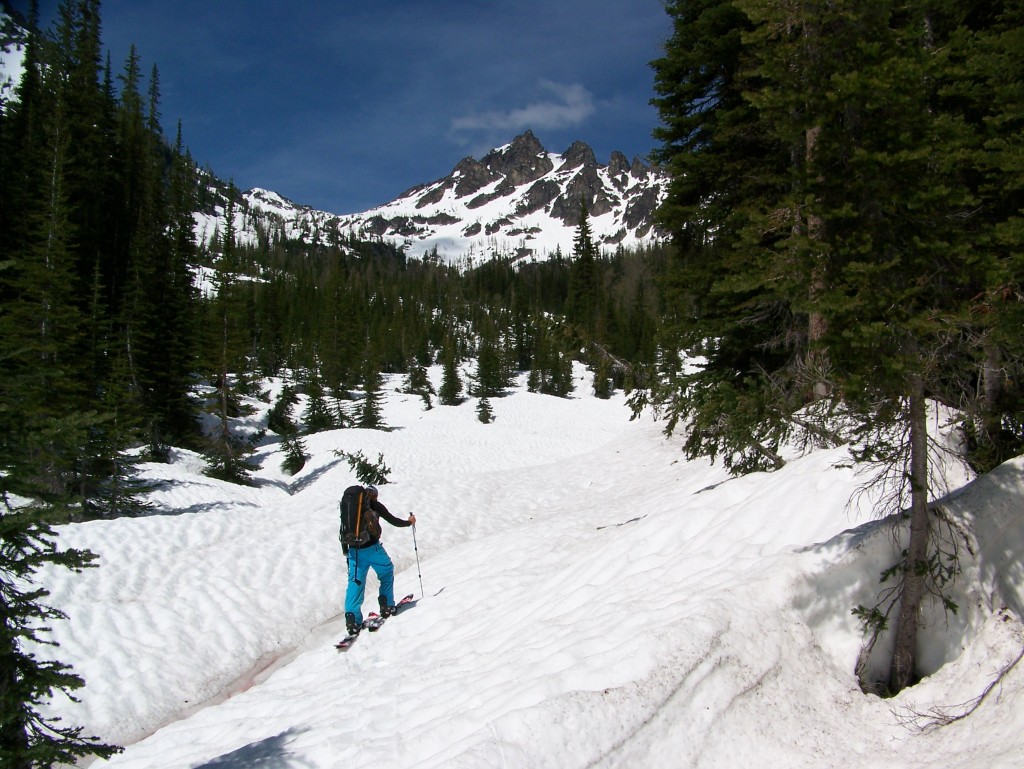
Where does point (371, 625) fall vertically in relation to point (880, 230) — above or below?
below

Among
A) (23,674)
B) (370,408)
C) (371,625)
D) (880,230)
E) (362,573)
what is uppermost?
(880,230)

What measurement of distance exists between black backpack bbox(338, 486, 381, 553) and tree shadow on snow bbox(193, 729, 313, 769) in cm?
277

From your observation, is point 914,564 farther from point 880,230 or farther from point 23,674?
point 23,674

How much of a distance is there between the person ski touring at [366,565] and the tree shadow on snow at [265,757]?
2.45m

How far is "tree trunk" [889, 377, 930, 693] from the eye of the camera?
388 cm

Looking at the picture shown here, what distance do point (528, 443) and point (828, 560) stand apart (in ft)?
107

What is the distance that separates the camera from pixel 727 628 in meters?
4.25

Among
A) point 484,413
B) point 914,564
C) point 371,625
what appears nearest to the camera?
point 914,564

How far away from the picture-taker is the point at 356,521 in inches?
314

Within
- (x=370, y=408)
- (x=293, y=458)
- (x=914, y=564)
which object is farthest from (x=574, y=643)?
(x=370, y=408)

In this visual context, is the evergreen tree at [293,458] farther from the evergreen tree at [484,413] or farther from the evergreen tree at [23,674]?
the evergreen tree at [23,674]

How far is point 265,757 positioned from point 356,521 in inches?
130

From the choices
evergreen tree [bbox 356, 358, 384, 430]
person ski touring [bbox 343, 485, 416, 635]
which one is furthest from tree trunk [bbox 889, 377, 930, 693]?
evergreen tree [bbox 356, 358, 384, 430]

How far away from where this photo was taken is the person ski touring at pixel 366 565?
7895 millimetres
